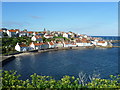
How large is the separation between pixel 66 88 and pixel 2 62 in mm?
12125

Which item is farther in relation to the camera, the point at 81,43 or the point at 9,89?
the point at 81,43

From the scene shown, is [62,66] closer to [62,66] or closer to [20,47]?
[62,66]

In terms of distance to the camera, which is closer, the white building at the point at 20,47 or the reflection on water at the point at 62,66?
the reflection on water at the point at 62,66

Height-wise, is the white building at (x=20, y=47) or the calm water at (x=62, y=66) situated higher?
the white building at (x=20, y=47)

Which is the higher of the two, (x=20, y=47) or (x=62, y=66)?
(x=20, y=47)

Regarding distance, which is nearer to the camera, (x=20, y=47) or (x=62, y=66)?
(x=62, y=66)

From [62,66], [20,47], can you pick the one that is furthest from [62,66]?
[20,47]

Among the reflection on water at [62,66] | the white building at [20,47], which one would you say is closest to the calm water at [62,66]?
the reflection on water at [62,66]

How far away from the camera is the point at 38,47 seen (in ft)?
87.8

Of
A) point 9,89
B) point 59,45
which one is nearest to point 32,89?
point 9,89

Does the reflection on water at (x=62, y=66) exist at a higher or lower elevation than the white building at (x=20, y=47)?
lower

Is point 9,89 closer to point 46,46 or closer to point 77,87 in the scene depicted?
point 77,87

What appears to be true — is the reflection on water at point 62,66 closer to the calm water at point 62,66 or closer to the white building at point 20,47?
the calm water at point 62,66

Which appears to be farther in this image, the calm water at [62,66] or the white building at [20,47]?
the white building at [20,47]
